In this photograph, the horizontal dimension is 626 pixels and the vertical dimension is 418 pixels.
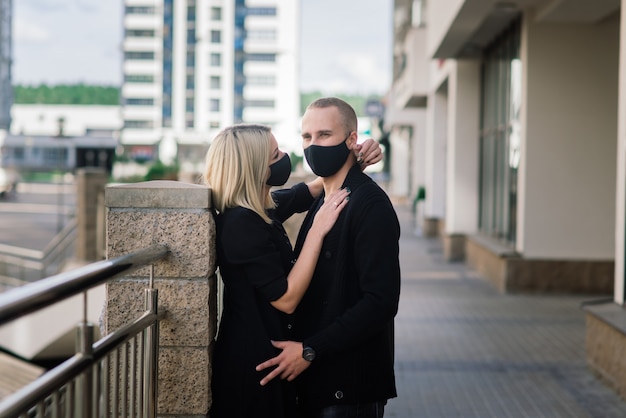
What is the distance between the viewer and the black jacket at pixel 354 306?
9.84ft

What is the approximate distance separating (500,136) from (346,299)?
43.2ft

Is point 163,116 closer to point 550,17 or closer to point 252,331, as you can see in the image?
point 550,17

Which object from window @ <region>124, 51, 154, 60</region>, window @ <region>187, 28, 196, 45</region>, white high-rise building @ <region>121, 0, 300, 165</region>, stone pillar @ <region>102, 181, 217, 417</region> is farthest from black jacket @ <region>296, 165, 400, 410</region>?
window @ <region>124, 51, 154, 60</region>

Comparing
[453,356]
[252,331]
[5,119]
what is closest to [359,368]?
[252,331]

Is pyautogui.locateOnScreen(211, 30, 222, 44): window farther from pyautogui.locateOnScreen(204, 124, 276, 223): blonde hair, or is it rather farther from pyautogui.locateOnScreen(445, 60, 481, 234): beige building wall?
pyautogui.locateOnScreen(204, 124, 276, 223): blonde hair

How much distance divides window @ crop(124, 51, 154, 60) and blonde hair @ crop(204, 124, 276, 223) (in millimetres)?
116622

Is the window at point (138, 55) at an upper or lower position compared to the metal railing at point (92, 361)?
upper

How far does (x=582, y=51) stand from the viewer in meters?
12.4

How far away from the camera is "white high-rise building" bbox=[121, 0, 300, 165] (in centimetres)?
11250

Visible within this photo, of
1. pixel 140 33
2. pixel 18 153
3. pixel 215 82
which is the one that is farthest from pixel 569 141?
pixel 140 33

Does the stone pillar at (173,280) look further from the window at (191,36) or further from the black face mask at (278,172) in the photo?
the window at (191,36)

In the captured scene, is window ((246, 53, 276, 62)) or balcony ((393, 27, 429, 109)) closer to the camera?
balcony ((393, 27, 429, 109))

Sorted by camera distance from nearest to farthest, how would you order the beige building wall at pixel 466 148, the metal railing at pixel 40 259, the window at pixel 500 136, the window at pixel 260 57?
1. the window at pixel 500 136
2. the beige building wall at pixel 466 148
3. the metal railing at pixel 40 259
4. the window at pixel 260 57

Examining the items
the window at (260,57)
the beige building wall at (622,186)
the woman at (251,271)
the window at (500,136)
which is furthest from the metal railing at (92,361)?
the window at (260,57)
